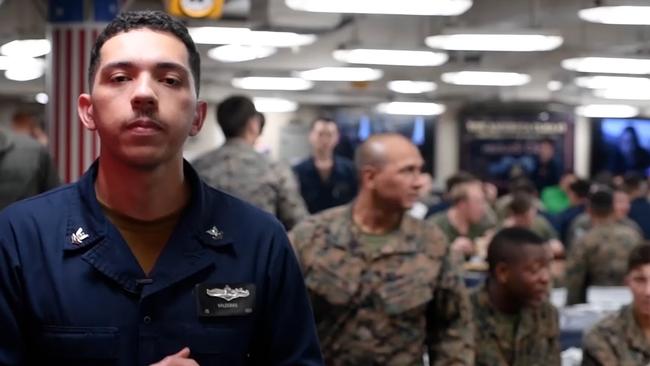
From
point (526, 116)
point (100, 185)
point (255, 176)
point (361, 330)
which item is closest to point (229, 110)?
point (255, 176)

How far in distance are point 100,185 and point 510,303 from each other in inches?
131

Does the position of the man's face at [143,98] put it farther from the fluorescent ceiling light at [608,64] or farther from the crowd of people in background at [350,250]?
the fluorescent ceiling light at [608,64]

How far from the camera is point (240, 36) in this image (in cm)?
930

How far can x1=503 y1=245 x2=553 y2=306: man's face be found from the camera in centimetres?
527

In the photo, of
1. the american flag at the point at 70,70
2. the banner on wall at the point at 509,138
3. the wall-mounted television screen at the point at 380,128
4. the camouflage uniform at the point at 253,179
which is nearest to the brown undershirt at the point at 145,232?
the camouflage uniform at the point at 253,179

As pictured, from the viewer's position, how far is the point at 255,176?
21.2ft

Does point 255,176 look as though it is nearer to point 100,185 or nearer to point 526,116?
point 100,185

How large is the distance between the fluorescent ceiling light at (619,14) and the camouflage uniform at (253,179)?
7.28 ft

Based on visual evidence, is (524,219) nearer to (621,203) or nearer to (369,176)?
(621,203)

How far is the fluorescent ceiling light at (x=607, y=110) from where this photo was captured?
23.3 metres

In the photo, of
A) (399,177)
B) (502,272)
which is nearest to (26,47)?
(502,272)

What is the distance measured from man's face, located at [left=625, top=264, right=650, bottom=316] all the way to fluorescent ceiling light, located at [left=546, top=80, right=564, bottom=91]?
15.4 metres

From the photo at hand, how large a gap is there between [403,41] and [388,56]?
4.11 meters

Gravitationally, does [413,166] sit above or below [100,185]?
below
